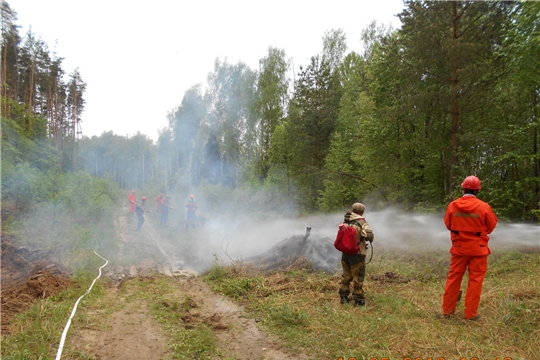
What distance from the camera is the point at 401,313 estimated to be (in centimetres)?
535

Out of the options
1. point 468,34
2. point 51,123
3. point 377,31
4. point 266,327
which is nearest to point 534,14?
point 468,34

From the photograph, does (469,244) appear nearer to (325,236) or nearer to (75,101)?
(325,236)

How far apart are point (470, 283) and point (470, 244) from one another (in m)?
0.56

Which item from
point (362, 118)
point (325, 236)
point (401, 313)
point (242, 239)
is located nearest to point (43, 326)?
point (401, 313)

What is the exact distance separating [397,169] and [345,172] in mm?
3417

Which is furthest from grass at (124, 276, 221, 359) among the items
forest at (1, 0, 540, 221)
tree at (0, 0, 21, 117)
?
tree at (0, 0, 21, 117)

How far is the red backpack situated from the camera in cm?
599

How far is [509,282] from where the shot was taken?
6191mm

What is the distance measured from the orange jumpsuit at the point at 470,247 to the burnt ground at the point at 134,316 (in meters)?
2.53

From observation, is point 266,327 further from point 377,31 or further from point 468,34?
point 377,31

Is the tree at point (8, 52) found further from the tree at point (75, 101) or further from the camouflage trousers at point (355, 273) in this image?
the camouflage trousers at point (355, 273)

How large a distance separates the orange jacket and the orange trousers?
5.2 inches

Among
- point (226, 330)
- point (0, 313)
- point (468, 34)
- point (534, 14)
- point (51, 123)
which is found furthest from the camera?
point (51, 123)

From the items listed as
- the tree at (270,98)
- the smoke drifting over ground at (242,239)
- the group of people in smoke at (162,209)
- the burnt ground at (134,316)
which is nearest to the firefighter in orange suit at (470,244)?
the burnt ground at (134,316)
